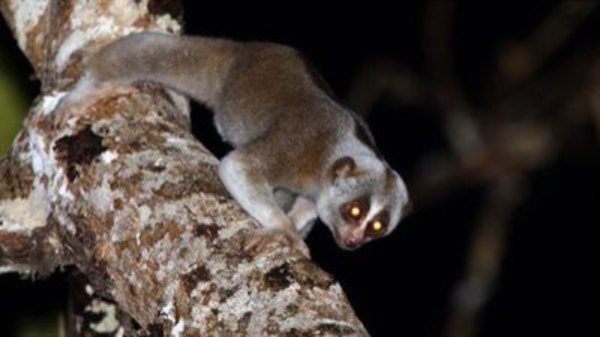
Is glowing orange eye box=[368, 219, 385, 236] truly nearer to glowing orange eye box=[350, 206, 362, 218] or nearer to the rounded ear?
glowing orange eye box=[350, 206, 362, 218]

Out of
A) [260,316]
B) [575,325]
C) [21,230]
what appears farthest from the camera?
[575,325]

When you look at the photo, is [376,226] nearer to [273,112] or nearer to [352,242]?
[352,242]

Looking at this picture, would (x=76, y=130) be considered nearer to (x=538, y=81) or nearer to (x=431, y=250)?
(x=538, y=81)

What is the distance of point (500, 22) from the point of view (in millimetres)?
9352

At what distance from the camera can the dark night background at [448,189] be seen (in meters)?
8.88

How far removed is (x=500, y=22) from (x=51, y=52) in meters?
5.39

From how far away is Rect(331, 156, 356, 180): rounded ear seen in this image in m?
5.02

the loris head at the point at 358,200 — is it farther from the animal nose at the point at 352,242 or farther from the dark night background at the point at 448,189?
the dark night background at the point at 448,189

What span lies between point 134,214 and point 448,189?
522cm

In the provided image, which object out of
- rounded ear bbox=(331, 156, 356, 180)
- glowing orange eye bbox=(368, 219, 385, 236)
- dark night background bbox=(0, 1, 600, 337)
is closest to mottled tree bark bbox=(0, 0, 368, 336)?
rounded ear bbox=(331, 156, 356, 180)

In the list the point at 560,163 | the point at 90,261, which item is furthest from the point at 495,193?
the point at 90,261

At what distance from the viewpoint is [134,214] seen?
3607mm

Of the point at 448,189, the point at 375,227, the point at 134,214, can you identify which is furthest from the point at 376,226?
the point at 448,189

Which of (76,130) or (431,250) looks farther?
(431,250)
